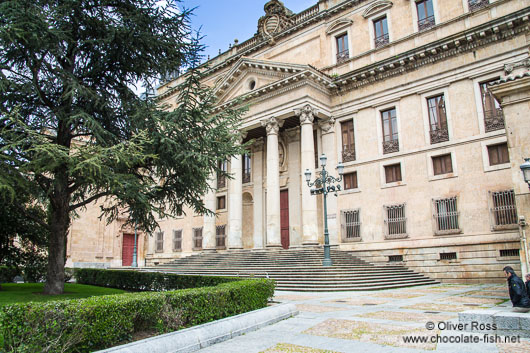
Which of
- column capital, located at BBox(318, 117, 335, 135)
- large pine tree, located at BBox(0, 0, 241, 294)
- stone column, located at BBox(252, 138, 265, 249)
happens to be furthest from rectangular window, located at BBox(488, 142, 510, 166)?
stone column, located at BBox(252, 138, 265, 249)

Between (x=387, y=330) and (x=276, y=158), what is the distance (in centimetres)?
1787

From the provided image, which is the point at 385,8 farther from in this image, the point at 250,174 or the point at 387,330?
the point at 387,330

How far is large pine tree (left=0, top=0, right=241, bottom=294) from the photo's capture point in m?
10.3

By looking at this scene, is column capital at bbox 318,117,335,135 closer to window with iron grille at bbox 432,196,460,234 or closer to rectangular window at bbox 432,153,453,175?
rectangular window at bbox 432,153,453,175

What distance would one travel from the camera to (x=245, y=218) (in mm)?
29953

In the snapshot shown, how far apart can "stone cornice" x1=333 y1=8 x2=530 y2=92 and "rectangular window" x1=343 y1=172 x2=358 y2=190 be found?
18.2 feet

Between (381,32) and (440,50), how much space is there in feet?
16.3

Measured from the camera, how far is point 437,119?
21391 mm

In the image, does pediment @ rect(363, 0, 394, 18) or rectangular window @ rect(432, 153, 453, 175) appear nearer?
rectangular window @ rect(432, 153, 453, 175)

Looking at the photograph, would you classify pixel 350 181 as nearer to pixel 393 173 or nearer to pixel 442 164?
pixel 393 173

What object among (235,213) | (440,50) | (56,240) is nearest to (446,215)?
(440,50)

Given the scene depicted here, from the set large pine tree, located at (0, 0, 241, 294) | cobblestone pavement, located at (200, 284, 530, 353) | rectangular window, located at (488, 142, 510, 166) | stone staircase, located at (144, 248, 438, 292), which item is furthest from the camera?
rectangular window, located at (488, 142, 510, 166)

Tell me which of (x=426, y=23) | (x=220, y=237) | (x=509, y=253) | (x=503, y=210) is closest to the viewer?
(x=509, y=253)

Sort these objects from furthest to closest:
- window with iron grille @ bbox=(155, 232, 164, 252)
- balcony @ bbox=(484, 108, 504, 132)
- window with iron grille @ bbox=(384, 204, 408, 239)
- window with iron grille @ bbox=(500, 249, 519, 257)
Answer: window with iron grille @ bbox=(155, 232, 164, 252)
window with iron grille @ bbox=(384, 204, 408, 239)
balcony @ bbox=(484, 108, 504, 132)
window with iron grille @ bbox=(500, 249, 519, 257)
